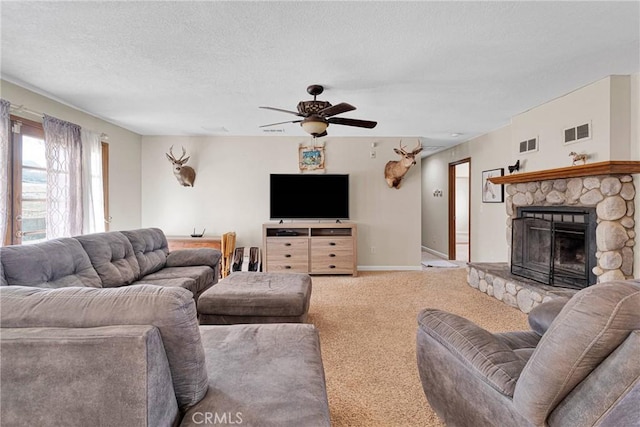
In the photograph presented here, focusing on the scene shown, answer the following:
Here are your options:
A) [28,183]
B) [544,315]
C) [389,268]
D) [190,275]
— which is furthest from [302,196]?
[544,315]

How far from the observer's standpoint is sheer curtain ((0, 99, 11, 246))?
8.92 feet

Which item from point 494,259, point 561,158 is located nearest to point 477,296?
point 494,259

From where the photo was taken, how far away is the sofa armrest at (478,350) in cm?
112

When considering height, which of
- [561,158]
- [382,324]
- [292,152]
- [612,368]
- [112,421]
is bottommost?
[382,324]

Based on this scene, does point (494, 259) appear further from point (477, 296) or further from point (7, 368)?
point (7, 368)

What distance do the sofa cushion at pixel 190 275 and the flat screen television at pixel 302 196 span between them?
1.98 metres

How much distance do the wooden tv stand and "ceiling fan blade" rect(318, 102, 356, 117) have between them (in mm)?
2402

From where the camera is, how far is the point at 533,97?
342cm

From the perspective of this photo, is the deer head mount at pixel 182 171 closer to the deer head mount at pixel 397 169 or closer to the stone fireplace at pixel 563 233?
the deer head mount at pixel 397 169

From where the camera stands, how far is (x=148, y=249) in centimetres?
338

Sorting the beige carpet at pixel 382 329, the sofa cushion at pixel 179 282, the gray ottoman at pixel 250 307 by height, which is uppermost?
the sofa cushion at pixel 179 282

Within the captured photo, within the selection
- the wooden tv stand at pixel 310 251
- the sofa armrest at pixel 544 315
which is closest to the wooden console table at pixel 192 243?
the wooden tv stand at pixel 310 251

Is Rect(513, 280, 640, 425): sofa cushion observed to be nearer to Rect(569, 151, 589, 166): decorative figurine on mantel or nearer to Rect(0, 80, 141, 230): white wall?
Rect(569, 151, 589, 166): decorative figurine on mantel

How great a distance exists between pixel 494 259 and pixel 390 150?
2.56m
